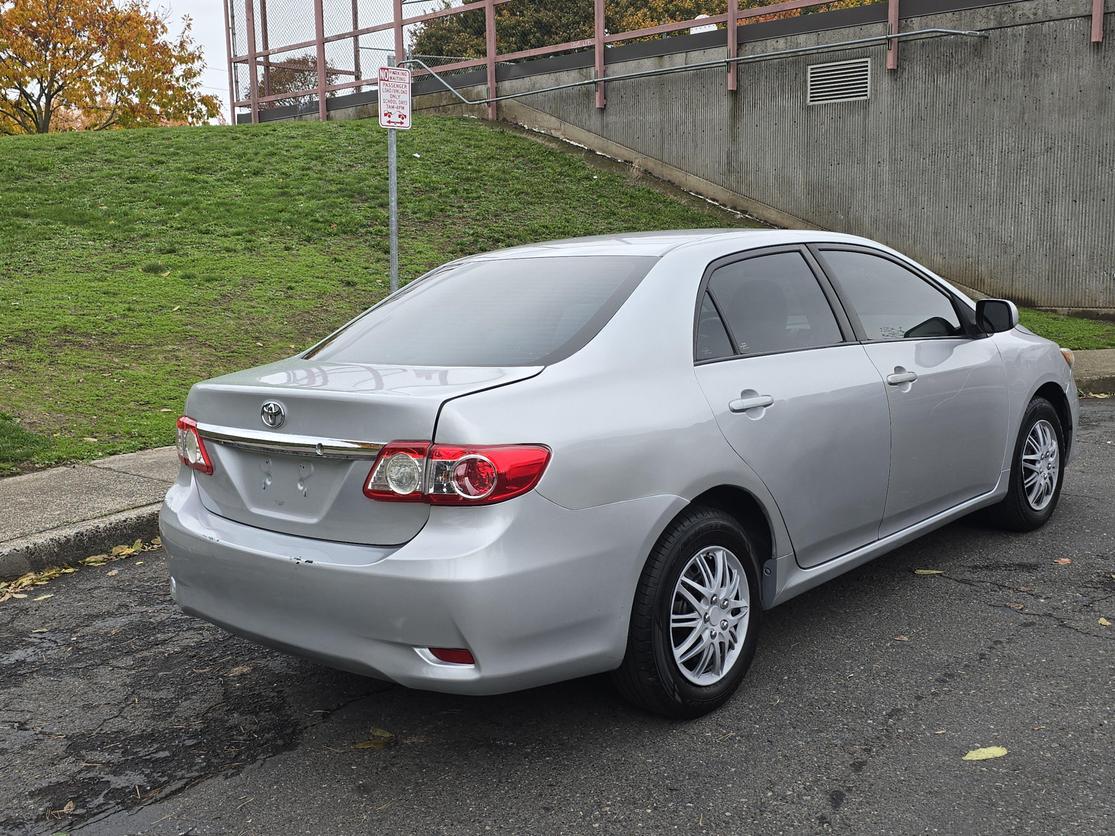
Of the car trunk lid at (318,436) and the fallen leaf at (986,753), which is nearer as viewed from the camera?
the car trunk lid at (318,436)

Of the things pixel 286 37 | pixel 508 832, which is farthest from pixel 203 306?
pixel 286 37

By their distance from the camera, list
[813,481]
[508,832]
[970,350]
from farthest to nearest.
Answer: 1. [970,350]
2. [813,481]
3. [508,832]

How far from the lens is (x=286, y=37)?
25.1m

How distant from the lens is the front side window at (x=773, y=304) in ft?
12.9

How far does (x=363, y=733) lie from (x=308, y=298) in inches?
371

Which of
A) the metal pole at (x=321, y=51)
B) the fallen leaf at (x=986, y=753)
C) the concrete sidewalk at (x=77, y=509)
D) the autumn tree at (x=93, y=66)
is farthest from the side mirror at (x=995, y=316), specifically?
the autumn tree at (x=93, y=66)

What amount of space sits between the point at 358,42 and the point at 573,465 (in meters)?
22.4

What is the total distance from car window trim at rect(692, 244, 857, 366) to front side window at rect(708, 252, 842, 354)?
0.01 m

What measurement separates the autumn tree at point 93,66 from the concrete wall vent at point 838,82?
1038 inches

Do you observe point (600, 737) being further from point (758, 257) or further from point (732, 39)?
point (732, 39)

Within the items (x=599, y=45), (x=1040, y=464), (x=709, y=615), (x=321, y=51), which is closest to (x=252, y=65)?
(x=321, y=51)

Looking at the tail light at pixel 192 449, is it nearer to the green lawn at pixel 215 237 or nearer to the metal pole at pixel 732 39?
the green lawn at pixel 215 237

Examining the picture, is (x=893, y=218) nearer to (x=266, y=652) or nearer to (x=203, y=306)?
(x=203, y=306)

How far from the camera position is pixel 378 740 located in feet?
11.4
